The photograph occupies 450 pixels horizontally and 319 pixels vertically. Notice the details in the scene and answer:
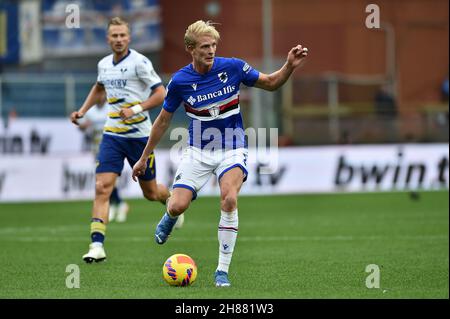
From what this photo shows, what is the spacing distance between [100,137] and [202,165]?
9.66 m

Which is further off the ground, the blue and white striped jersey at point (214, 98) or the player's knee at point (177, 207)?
the blue and white striped jersey at point (214, 98)

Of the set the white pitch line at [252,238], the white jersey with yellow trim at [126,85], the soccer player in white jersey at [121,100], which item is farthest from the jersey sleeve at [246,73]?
the white pitch line at [252,238]

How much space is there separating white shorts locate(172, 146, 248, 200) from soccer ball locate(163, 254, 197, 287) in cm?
69

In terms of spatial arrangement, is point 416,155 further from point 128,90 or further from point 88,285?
point 88,285

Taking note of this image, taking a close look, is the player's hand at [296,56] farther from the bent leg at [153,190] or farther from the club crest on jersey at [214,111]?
the bent leg at [153,190]

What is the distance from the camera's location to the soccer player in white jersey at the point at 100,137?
17438 millimetres

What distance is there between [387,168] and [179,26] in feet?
45.8

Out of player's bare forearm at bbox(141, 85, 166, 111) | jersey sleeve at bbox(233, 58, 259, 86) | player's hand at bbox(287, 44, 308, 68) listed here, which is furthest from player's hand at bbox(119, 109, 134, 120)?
player's hand at bbox(287, 44, 308, 68)

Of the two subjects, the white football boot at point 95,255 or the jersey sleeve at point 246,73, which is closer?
the jersey sleeve at point 246,73

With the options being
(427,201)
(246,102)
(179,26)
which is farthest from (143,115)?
(179,26)

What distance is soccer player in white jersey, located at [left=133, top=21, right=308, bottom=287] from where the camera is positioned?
31.1 feet

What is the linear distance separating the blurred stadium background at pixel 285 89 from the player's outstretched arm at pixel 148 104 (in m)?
5.38

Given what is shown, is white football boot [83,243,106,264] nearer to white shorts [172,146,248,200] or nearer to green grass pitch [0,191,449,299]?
green grass pitch [0,191,449,299]

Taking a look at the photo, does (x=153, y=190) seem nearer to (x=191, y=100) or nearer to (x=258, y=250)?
(x=258, y=250)
